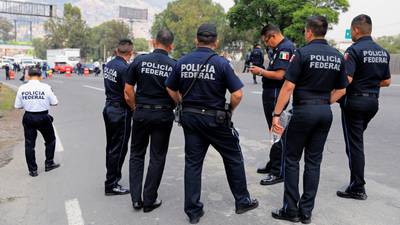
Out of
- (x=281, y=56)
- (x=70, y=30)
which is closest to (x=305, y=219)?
(x=281, y=56)

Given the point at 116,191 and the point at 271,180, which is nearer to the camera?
the point at 116,191

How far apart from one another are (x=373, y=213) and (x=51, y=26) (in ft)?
336

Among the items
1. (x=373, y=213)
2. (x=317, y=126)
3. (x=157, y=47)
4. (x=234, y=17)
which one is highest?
(x=234, y=17)

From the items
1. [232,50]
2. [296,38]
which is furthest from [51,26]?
[296,38]

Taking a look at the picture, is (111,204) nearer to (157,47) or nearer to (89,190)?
(89,190)

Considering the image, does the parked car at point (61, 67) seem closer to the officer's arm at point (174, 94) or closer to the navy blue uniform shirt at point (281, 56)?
the navy blue uniform shirt at point (281, 56)

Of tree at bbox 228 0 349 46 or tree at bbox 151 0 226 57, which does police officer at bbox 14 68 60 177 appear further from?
tree at bbox 151 0 226 57

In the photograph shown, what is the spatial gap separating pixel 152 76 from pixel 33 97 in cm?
261

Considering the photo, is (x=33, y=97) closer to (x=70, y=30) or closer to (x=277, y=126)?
(x=277, y=126)

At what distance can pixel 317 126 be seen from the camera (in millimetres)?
4277

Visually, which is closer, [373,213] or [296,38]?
[373,213]

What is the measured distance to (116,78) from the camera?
5148 mm

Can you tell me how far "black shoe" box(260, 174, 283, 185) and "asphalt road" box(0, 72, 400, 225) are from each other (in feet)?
0.31

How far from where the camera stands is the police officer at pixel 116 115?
5.18m
